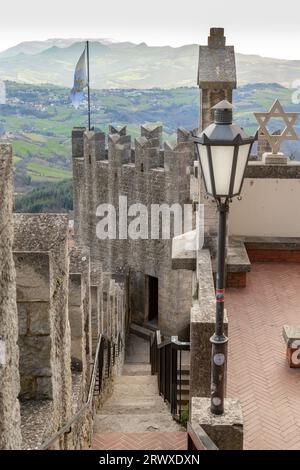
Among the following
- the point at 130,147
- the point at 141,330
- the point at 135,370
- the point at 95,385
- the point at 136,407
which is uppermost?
the point at 130,147

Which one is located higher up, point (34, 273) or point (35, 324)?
point (34, 273)

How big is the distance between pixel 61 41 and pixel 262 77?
2106 centimetres

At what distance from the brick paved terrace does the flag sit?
61.0 ft

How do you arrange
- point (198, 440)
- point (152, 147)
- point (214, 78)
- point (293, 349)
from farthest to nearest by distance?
point (152, 147)
point (214, 78)
point (293, 349)
point (198, 440)

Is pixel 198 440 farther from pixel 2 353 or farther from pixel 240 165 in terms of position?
pixel 240 165

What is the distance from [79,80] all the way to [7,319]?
2521cm

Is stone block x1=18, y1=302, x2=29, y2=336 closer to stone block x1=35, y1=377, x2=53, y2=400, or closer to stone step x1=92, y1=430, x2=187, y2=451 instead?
stone block x1=35, y1=377, x2=53, y2=400

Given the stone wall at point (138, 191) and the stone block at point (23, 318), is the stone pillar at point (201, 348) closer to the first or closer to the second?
the stone block at point (23, 318)

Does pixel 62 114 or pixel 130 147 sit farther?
pixel 62 114

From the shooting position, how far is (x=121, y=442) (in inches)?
269

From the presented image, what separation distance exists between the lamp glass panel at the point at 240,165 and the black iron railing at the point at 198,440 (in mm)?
1713

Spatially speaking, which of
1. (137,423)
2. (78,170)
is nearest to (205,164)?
(137,423)

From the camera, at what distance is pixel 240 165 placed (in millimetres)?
4586

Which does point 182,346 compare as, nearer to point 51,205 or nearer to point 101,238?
point 101,238
